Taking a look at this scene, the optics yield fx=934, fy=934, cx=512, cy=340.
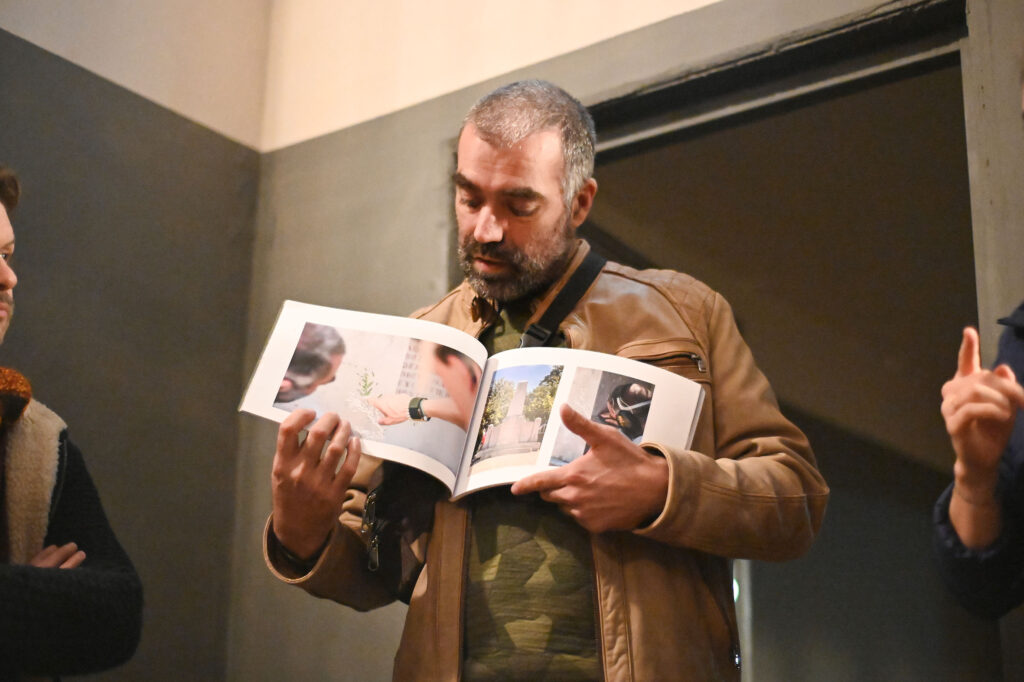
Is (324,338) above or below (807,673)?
above

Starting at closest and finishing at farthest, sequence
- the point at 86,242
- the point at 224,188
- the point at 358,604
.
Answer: the point at 358,604 < the point at 86,242 < the point at 224,188

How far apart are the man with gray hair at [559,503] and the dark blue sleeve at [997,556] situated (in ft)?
0.69

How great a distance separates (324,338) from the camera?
1331 mm

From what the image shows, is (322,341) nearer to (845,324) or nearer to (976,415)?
(976,415)

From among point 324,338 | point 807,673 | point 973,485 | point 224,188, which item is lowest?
point 807,673

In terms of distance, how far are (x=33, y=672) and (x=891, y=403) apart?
9.51ft

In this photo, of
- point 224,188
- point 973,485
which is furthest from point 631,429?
point 224,188

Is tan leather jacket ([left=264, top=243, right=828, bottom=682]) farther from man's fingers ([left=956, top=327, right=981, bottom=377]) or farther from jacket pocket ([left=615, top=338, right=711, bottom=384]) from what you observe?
man's fingers ([left=956, top=327, right=981, bottom=377])

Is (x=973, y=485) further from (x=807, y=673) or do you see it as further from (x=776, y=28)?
(x=807, y=673)

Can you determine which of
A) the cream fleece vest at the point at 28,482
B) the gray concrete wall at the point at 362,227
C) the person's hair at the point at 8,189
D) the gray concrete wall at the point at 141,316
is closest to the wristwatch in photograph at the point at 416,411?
the cream fleece vest at the point at 28,482

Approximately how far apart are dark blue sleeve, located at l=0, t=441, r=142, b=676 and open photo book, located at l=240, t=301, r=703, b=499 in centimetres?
34

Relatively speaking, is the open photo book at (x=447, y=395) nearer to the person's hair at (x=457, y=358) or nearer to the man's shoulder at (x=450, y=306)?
the person's hair at (x=457, y=358)

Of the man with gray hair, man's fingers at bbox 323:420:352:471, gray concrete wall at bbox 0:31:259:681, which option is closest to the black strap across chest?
the man with gray hair

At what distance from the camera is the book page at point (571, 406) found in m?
1.28
